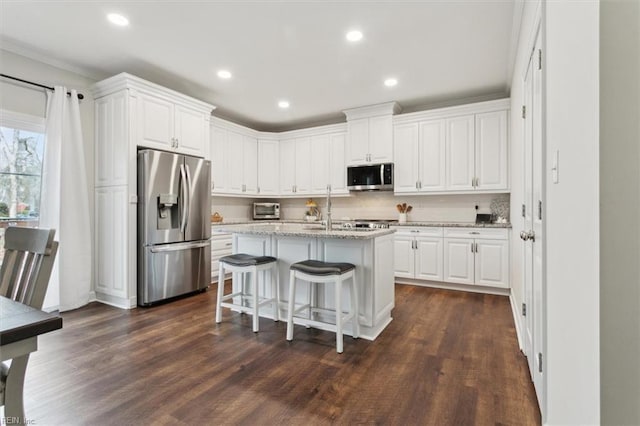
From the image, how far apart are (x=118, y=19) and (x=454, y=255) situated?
443 cm

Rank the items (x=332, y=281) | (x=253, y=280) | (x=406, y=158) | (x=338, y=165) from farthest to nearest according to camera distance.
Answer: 1. (x=338, y=165)
2. (x=406, y=158)
3. (x=253, y=280)
4. (x=332, y=281)

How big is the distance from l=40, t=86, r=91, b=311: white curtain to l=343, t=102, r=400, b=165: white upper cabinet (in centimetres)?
361

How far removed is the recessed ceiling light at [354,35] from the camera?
112 inches

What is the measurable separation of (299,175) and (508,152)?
330 cm

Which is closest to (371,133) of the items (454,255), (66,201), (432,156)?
(432,156)

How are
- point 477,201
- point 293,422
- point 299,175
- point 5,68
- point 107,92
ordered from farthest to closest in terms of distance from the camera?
point 299,175 → point 477,201 → point 107,92 → point 5,68 → point 293,422

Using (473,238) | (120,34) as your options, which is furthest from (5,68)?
(473,238)

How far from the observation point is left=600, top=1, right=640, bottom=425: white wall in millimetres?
1021

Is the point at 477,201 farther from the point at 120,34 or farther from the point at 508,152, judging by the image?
the point at 120,34

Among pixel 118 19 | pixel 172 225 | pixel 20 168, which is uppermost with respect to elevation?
pixel 118 19

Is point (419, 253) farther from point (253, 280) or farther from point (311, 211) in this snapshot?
point (253, 280)

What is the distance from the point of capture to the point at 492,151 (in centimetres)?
413

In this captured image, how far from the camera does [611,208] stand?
105 centimetres

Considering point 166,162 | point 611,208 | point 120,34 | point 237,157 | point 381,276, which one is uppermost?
point 120,34
